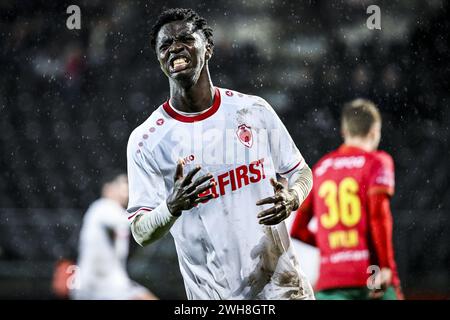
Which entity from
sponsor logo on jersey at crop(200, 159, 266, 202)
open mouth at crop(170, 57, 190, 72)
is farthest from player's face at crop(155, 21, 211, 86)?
sponsor logo on jersey at crop(200, 159, 266, 202)

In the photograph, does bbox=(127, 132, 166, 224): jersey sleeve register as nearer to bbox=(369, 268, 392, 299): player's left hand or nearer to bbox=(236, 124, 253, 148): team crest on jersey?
bbox=(236, 124, 253, 148): team crest on jersey

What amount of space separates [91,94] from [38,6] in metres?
0.47

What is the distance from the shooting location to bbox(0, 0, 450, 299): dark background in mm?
3254

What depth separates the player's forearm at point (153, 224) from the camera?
210 centimetres

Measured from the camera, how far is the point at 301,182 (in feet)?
7.61

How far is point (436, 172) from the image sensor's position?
384cm

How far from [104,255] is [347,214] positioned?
1.27 meters

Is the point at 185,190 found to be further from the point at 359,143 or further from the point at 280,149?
the point at 359,143

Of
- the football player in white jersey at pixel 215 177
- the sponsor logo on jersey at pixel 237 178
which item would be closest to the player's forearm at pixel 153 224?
the football player in white jersey at pixel 215 177

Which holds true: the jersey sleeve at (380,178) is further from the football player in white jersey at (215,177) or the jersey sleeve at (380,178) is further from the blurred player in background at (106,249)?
the blurred player in background at (106,249)

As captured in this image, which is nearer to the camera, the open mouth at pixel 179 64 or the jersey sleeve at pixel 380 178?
the open mouth at pixel 179 64

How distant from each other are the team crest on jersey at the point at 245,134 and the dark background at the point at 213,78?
0.79 metres

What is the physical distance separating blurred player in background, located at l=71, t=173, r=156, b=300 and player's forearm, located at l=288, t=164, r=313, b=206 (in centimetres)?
124

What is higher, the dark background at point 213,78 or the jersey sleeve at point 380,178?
the dark background at point 213,78
